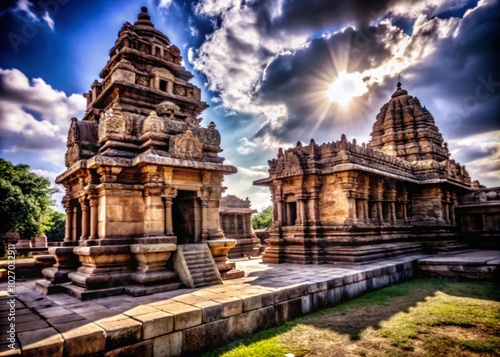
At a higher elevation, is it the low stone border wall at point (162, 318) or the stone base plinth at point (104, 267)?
the stone base plinth at point (104, 267)

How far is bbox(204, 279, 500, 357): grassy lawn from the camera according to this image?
475 centimetres

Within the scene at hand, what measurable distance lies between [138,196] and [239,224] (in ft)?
42.3

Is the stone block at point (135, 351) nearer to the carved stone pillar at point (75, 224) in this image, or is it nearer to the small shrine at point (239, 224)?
the carved stone pillar at point (75, 224)

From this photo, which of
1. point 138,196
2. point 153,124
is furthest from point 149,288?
point 153,124

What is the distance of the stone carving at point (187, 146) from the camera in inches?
324

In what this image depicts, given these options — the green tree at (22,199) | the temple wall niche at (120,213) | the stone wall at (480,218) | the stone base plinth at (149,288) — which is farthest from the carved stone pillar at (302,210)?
the green tree at (22,199)

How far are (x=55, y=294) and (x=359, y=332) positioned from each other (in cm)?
661

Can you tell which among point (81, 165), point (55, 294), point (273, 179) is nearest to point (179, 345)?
point (55, 294)

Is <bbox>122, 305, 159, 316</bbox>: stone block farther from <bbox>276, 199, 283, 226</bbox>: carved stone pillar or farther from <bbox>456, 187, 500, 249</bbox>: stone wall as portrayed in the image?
<bbox>456, 187, 500, 249</bbox>: stone wall

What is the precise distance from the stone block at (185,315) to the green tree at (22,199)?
84.9 ft

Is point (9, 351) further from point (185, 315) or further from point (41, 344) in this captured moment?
point (185, 315)

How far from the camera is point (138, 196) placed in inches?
311

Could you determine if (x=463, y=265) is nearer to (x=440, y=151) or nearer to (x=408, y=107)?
(x=440, y=151)

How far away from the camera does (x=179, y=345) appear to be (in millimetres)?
4695
